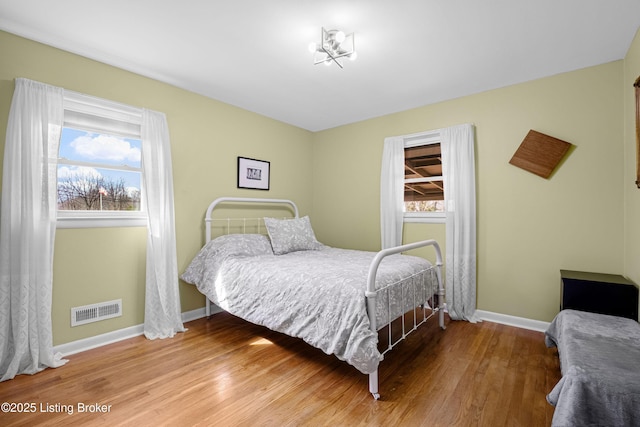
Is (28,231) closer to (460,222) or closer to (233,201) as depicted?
(233,201)

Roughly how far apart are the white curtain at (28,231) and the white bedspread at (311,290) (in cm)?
113

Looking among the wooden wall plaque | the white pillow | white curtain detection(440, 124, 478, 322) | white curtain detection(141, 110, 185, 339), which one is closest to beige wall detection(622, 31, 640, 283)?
the wooden wall plaque

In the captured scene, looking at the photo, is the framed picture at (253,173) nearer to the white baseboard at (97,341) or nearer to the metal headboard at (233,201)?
the metal headboard at (233,201)

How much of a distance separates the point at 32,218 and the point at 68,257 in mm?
414

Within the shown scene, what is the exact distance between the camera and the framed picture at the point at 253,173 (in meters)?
3.65

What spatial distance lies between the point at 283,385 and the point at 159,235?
1.73 m

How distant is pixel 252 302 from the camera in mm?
2455

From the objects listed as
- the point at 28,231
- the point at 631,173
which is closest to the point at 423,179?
the point at 631,173

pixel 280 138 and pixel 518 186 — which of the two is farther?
pixel 280 138

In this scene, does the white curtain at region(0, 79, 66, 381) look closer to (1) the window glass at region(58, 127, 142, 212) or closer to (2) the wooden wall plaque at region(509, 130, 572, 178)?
(1) the window glass at region(58, 127, 142, 212)

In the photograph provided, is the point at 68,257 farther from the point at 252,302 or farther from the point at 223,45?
the point at 223,45

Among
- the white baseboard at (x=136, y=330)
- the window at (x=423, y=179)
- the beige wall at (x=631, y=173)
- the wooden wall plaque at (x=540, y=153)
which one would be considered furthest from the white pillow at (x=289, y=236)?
the beige wall at (x=631, y=173)

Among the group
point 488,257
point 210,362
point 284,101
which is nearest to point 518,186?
point 488,257

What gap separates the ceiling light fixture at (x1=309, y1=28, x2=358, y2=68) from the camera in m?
2.12
